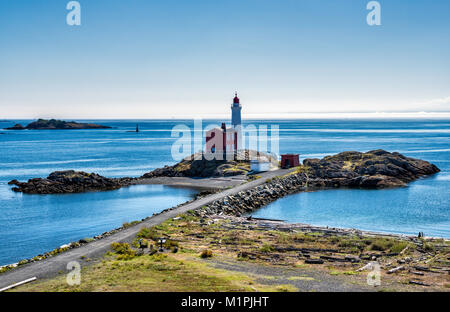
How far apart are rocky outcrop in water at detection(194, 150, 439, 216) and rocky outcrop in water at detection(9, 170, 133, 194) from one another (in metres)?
21.9

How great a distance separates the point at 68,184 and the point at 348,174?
124 ft

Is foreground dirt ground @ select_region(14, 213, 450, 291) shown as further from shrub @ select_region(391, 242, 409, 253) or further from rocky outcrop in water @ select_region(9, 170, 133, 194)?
rocky outcrop in water @ select_region(9, 170, 133, 194)

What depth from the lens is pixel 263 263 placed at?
20.5 metres

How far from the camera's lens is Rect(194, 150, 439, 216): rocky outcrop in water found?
Result: 165 feet

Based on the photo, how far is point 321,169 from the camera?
193 ft

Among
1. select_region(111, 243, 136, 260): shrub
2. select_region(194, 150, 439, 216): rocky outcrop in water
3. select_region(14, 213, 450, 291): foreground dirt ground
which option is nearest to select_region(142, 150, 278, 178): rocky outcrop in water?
select_region(194, 150, 439, 216): rocky outcrop in water

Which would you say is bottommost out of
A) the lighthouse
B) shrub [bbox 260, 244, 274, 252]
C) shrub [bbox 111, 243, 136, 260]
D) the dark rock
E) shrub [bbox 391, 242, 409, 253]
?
the dark rock

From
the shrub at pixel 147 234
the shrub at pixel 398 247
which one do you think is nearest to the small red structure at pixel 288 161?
the shrub at pixel 147 234

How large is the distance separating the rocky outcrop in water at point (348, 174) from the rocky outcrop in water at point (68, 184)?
71.8 feet

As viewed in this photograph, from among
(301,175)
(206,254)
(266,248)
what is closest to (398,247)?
(266,248)

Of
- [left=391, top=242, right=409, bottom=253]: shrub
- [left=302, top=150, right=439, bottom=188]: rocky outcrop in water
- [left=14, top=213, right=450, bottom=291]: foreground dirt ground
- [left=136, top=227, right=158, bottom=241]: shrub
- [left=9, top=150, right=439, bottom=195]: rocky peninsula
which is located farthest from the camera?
[left=302, top=150, right=439, bottom=188]: rocky outcrop in water

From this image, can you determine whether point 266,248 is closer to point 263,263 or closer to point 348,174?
point 263,263

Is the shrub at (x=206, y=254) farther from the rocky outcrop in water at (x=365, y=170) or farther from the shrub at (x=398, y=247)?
the rocky outcrop in water at (x=365, y=170)

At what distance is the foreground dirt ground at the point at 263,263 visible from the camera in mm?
16578
